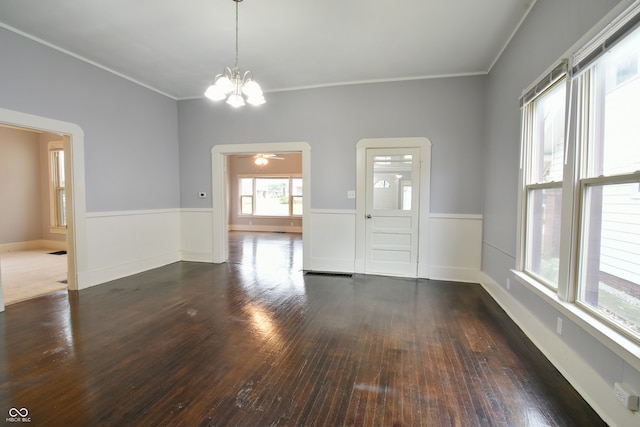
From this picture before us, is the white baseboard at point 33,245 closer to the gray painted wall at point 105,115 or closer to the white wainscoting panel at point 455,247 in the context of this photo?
the gray painted wall at point 105,115

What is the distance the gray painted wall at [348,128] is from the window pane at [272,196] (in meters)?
4.94

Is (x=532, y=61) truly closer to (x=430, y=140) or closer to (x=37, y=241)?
(x=430, y=140)

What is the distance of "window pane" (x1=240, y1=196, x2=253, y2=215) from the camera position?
35.3 feet

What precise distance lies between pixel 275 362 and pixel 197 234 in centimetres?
407

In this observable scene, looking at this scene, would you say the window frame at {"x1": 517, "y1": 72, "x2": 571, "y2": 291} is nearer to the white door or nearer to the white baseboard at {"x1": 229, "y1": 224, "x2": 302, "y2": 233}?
the white door

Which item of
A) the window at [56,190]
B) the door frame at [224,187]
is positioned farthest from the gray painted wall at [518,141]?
the window at [56,190]

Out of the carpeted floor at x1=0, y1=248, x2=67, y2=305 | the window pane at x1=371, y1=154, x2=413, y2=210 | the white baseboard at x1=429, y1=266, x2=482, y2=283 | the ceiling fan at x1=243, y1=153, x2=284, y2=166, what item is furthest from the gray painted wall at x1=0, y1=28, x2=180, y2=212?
the white baseboard at x1=429, y1=266, x2=482, y2=283

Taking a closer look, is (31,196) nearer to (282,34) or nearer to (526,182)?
(282,34)

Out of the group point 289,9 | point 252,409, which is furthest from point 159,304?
point 289,9

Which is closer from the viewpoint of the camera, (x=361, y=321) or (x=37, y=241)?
(x=361, y=321)

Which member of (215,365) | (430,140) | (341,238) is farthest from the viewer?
(341,238)

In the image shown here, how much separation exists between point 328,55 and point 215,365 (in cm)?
373

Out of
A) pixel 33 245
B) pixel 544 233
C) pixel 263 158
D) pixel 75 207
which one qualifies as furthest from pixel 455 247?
pixel 33 245

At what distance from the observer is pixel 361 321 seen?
3066 millimetres
